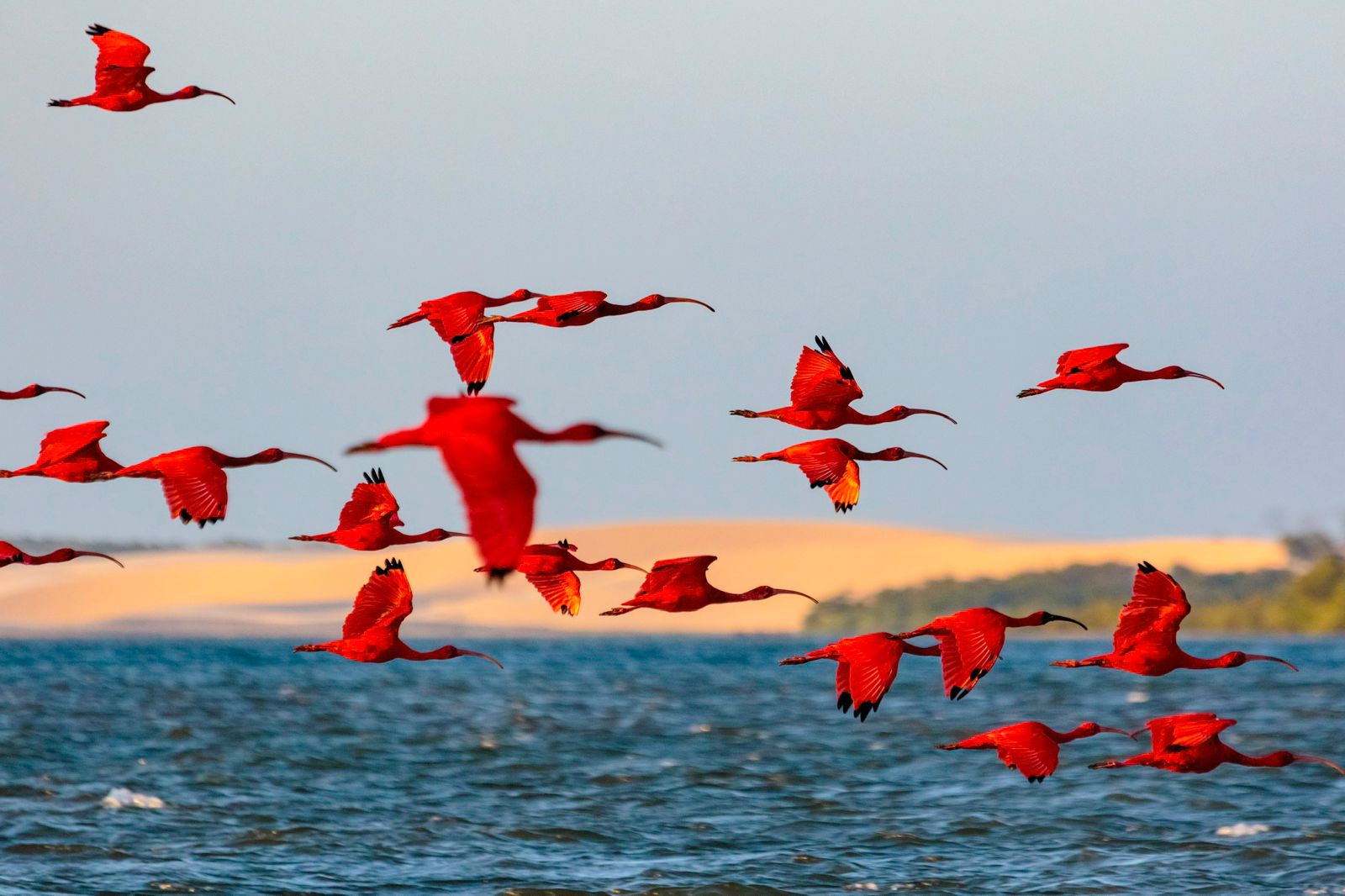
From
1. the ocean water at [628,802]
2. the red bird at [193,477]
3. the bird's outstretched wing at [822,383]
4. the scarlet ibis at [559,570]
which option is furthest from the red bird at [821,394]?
the ocean water at [628,802]

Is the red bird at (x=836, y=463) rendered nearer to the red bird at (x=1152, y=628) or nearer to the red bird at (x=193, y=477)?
the red bird at (x=1152, y=628)

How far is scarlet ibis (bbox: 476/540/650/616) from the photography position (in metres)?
12.2

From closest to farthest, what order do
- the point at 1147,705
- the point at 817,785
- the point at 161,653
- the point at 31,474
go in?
the point at 31,474 → the point at 817,785 → the point at 1147,705 → the point at 161,653

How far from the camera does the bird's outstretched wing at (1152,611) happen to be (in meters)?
11.9

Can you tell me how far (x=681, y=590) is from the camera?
12.3 metres

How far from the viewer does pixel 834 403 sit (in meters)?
12.5

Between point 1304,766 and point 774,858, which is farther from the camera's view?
point 1304,766

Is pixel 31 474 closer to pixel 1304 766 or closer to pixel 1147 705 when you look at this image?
pixel 1304 766

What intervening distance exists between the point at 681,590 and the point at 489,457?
A: 4074 mm

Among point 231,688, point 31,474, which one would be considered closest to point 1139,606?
point 31,474

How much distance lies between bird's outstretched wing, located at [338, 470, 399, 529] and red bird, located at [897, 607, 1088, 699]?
3.57 m

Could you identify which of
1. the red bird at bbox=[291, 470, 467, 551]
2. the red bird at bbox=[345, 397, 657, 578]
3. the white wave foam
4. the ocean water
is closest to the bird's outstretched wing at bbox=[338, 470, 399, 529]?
the red bird at bbox=[291, 470, 467, 551]

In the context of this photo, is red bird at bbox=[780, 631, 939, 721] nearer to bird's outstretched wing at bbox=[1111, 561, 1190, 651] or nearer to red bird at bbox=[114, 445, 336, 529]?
bird's outstretched wing at bbox=[1111, 561, 1190, 651]

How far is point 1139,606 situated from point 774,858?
36.1ft
